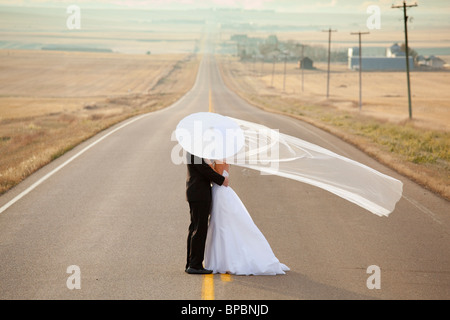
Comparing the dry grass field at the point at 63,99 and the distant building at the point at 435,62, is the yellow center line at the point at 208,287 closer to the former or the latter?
the dry grass field at the point at 63,99

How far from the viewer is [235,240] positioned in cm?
675

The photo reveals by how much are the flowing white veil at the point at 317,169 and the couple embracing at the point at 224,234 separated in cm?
153

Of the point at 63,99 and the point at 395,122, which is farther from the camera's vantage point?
the point at 63,99

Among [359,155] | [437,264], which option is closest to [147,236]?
[437,264]

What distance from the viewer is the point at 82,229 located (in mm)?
9078

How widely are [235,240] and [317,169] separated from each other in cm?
284

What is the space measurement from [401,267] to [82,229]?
5.17 meters

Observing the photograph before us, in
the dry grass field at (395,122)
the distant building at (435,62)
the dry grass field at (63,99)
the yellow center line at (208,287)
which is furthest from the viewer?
the distant building at (435,62)

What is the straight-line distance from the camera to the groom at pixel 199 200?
6.59 m
